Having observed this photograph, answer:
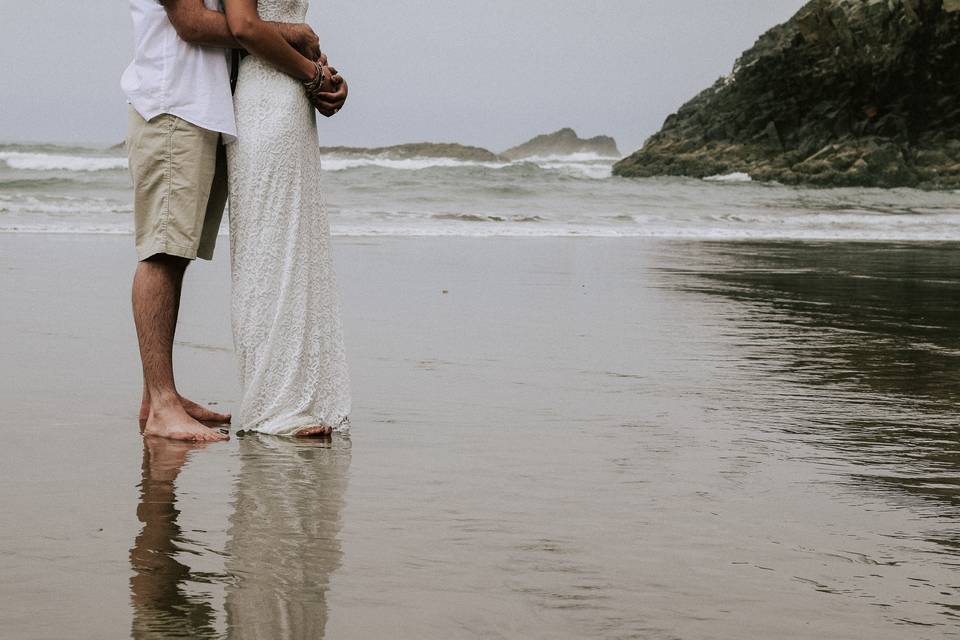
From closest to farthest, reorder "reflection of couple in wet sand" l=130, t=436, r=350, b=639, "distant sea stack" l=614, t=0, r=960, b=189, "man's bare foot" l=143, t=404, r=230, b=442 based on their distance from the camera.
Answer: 1. "reflection of couple in wet sand" l=130, t=436, r=350, b=639
2. "man's bare foot" l=143, t=404, r=230, b=442
3. "distant sea stack" l=614, t=0, r=960, b=189

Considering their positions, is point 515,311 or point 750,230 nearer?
point 515,311

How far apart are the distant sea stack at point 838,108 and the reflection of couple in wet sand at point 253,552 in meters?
30.6

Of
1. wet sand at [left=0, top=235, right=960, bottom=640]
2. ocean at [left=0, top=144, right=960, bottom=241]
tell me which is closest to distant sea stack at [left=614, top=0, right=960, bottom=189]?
ocean at [left=0, top=144, right=960, bottom=241]

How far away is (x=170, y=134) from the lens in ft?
8.63

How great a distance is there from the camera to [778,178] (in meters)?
32.0

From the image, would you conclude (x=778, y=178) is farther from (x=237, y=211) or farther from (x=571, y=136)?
(x=237, y=211)

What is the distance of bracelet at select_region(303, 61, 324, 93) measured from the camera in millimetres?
2715

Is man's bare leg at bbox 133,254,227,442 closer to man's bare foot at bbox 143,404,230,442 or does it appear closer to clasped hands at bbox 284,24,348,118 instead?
man's bare foot at bbox 143,404,230,442

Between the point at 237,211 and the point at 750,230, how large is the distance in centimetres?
1132

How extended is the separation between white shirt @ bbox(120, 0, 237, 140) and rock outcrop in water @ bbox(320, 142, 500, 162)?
32.9 metres

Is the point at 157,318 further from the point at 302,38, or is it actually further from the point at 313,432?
the point at 302,38

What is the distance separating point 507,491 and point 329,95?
3.77 ft

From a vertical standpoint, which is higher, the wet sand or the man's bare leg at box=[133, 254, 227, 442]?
the man's bare leg at box=[133, 254, 227, 442]

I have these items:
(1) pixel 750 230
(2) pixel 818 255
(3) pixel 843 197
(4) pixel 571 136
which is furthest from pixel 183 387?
(4) pixel 571 136
